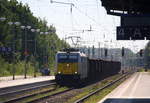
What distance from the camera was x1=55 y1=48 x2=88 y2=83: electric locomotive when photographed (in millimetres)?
40688

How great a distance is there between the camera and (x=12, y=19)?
99688 millimetres

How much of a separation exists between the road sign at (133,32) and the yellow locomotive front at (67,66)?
50.6 ft

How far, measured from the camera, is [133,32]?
2520cm

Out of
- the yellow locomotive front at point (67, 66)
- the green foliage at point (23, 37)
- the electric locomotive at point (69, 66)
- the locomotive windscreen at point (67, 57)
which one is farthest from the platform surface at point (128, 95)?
the green foliage at point (23, 37)

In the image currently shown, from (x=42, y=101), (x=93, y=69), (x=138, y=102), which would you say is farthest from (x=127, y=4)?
(x=93, y=69)

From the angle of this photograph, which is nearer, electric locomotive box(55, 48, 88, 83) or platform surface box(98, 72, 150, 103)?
platform surface box(98, 72, 150, 103)

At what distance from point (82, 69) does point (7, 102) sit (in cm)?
Answer: 1963

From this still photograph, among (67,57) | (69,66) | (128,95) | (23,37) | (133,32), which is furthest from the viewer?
(23,37)

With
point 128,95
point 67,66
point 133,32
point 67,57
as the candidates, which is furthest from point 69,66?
point 133,32

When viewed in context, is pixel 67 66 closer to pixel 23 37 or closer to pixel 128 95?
pixel 128 95

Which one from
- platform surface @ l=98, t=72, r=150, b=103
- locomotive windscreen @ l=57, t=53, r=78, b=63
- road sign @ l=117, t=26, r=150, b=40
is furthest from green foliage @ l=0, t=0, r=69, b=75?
road sign @ l=117, t=26, r=150, b=40

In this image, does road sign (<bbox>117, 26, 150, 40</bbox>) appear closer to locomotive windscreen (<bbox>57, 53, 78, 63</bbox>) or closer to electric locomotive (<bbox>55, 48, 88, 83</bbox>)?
electric locomotive (<bbox>55, 48, 88, 83</bbox>)

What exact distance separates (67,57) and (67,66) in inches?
32.5

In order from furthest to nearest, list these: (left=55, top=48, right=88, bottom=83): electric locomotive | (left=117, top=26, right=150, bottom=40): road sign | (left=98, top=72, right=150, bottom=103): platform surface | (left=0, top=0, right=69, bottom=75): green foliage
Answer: (left=0, top=0, right=69, bottom=75): green foliage → (left=55, top=48, right=88, bottom=83): electric locomotive → (left=98, top=72, right=150, bottom=103): platform surface → (left=117, top=26, right=150, bottom=40): road sign
